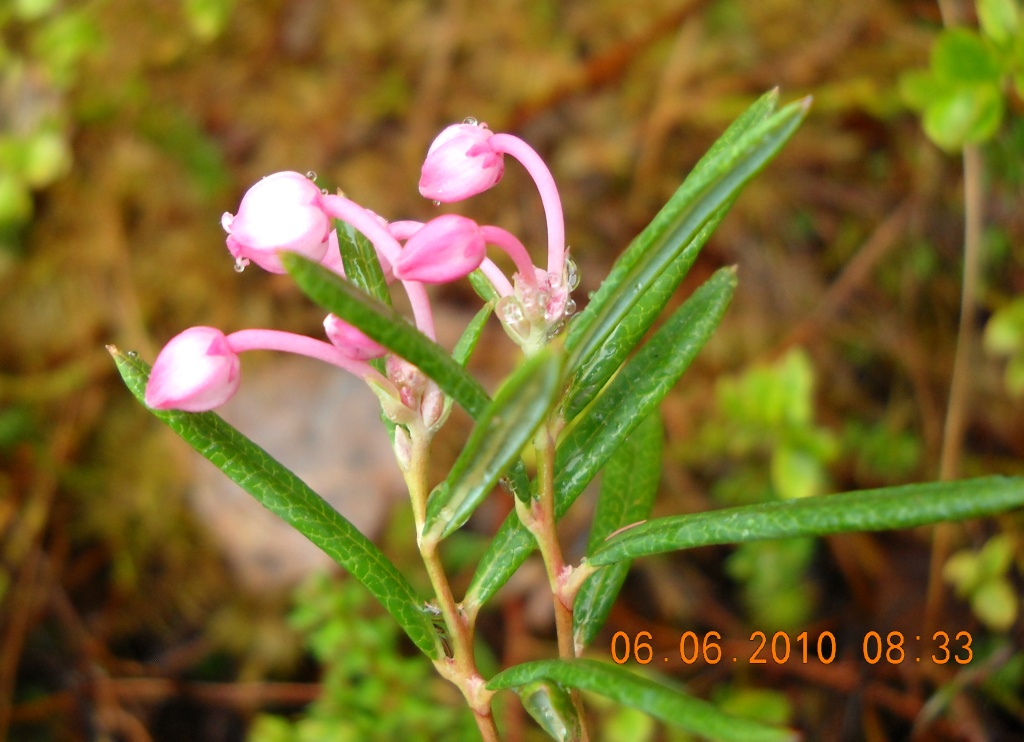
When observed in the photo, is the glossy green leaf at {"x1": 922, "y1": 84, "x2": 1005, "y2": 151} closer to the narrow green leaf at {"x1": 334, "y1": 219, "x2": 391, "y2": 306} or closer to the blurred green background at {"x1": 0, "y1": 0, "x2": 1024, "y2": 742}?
the blurred green background at {"x1": 0, "y1": 0, "x2": 1024, "y2": 742}

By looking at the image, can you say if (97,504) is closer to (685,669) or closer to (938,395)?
(685,669)

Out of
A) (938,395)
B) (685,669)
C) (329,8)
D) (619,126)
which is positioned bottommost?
(685,669)

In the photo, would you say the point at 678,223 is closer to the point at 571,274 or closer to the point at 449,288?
the point at 571,274

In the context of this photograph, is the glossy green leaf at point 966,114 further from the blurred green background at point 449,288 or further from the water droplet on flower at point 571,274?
the water droplet on flower at point 571,274

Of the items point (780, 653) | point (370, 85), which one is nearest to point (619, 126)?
point (370, 85)

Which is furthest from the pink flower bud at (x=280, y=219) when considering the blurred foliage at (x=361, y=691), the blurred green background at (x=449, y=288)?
the blurred green background at (x=449, y=288)

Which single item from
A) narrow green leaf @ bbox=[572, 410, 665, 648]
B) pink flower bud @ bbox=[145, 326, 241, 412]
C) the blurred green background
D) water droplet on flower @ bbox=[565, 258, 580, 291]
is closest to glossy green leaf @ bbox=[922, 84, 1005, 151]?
the blurred green background

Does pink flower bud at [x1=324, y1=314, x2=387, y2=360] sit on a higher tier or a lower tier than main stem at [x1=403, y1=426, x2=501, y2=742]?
higher
